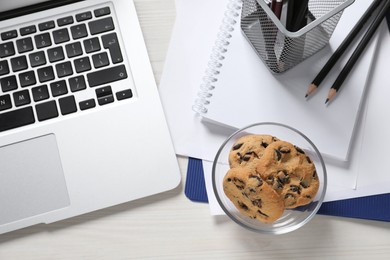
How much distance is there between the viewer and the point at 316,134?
1.78ft

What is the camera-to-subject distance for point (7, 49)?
0.56 metres

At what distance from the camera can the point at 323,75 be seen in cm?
55

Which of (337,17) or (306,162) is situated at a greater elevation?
(337,17)

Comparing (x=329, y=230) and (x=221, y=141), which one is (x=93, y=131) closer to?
(x=221, y=141)

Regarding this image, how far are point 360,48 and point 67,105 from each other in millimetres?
344

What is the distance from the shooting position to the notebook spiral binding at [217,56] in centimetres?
56

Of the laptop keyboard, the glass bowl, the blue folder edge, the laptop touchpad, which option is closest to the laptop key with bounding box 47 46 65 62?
the laptop keyboard

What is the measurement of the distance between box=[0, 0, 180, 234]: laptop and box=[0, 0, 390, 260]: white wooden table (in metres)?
0.02

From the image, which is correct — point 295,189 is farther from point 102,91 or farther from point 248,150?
point 102,91

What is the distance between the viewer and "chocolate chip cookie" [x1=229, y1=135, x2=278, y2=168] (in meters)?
0.48

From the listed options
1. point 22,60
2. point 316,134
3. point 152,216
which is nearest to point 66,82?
point 22,60

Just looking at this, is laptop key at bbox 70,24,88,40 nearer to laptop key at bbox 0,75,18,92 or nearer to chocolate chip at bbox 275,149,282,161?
laptop key at bbox 0,75,18,92

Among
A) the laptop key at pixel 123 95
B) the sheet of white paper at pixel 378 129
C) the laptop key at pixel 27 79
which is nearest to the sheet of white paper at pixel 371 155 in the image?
the sheet of white paper at pixel 378 129

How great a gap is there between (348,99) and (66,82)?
1.06ft
